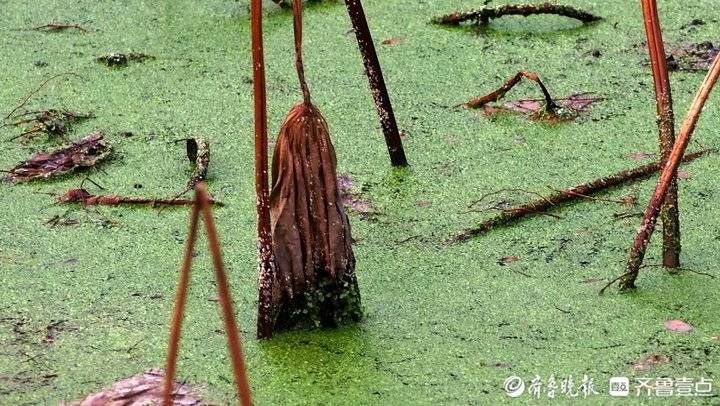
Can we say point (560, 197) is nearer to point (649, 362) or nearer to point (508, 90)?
point (508, 90)

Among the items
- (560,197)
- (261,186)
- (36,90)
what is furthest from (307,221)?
(36,90)

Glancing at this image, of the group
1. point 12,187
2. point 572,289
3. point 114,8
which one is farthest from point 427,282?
point 114,8

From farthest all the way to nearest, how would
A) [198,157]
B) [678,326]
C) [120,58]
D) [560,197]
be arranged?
[120,58]
[198,157]
[560,197]
[678,326]

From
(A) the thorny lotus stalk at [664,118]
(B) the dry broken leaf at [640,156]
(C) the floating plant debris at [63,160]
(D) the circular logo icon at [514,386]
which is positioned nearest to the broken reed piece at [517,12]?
(B) the dry broken leaf at [640,156]

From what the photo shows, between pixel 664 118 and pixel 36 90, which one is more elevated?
pixel 664 118

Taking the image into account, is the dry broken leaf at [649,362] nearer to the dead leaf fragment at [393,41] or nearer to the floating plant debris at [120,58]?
the dead leaf fragment at [393,41]

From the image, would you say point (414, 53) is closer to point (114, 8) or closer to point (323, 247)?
point (114, 8)

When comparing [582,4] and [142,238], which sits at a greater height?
[582,4]
